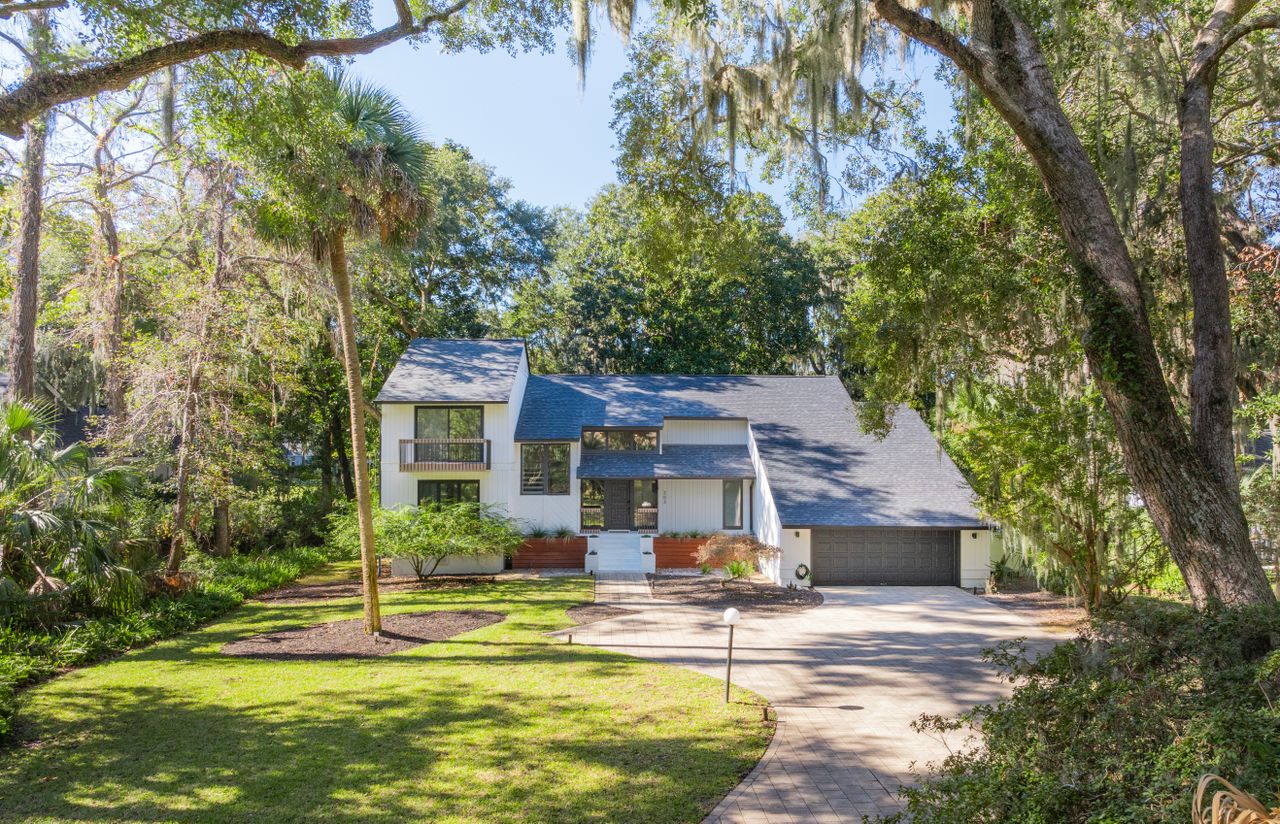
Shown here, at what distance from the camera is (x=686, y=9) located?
7.36m

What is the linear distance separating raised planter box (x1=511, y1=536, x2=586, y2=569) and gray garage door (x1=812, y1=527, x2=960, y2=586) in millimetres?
7037

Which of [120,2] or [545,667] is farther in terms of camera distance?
[545,667]

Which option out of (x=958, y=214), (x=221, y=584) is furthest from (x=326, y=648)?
(x=958, y=214)

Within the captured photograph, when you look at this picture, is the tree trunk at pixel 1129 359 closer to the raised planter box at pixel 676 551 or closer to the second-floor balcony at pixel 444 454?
the raised planter box at pixel 676 551

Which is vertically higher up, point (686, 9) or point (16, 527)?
point (686, 9)

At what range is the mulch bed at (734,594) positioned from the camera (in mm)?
15695

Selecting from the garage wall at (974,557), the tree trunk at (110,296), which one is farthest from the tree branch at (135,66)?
the garage wall at (974,557)

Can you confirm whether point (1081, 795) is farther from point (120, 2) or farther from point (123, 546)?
point (123, 546)

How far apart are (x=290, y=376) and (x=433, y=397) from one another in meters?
4.18

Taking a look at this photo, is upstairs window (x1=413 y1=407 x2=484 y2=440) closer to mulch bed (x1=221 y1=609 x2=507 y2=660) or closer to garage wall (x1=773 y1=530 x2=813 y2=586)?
mulch bed (x1=221 y1=609 x2=507 y2=660)

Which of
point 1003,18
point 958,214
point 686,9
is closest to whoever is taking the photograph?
point 1003,18

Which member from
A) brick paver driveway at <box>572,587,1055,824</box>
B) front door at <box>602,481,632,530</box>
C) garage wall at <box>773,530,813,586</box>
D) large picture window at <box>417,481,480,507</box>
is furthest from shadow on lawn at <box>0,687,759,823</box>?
front door at <box>602,481,632,530</box>

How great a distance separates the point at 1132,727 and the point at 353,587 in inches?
701

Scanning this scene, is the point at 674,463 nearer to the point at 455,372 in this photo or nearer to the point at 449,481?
the point at 449,481
